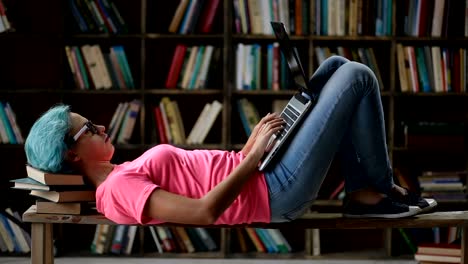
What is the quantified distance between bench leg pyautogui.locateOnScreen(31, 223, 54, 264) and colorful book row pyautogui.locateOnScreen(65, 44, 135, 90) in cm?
180

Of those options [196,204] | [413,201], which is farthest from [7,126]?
[413,201]

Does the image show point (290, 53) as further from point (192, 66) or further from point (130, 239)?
point (130, 239)

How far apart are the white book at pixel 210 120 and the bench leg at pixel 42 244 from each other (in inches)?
70.3

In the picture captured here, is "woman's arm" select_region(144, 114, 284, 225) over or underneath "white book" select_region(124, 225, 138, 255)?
over

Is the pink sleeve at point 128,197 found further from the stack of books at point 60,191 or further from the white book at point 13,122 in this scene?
the white book at point 13,122

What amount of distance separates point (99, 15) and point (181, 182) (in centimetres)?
208

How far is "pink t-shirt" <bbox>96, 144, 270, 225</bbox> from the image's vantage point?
7.14ft

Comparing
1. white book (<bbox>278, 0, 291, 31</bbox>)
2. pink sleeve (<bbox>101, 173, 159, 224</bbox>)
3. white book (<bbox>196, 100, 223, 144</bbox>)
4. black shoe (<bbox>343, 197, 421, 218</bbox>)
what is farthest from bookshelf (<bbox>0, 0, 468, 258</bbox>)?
pink sleeve (<bbox>101, 173, 159, 224</bbox>)

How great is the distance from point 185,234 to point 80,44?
1.35 metres

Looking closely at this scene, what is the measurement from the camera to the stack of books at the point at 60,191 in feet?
7.52

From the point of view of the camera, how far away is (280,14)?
13.1ft

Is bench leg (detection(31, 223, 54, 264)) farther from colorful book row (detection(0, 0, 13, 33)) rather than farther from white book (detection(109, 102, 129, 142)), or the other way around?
colorful book row (detection(0, 0, 13, 33))

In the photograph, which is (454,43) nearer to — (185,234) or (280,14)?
(280,14)

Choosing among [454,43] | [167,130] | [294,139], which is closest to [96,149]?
[294,139]
